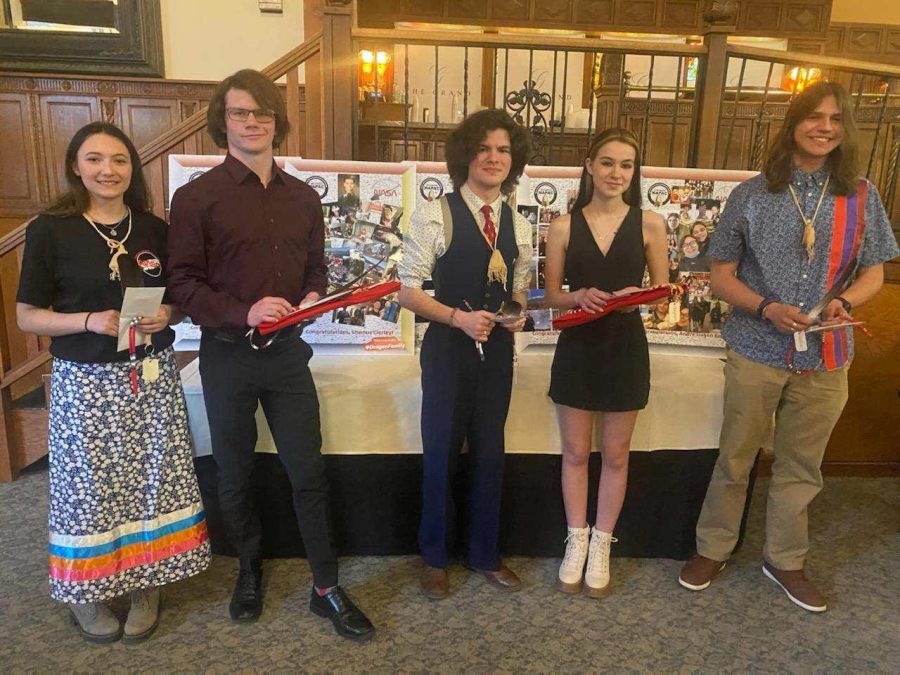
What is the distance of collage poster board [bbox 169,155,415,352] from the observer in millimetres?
2688

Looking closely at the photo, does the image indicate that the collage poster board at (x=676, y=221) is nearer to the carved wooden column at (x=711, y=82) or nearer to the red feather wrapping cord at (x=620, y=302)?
the carved wooden column at (x=711, y=82)

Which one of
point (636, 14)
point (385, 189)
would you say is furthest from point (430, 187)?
point (636, 14)

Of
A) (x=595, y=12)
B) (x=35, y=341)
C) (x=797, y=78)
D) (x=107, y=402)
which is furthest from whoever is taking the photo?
(x=595, y=12)

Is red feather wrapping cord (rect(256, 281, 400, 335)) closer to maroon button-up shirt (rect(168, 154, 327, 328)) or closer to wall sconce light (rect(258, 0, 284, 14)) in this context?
maroon button-up shirt (rect(168, 154, 327, 328))

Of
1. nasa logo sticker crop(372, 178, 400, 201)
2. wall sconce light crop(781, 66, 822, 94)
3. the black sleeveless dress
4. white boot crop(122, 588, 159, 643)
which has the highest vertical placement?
wall sconce light crop(781, 66, 822, 94)

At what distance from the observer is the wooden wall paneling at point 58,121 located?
19.6 ft

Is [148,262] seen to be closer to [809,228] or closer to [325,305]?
[325,305]

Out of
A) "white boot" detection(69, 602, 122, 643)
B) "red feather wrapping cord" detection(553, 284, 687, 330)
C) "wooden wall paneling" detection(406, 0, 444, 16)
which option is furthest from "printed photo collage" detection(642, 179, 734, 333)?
"wooden wall paneling" detection(406, 0, 444, 16)

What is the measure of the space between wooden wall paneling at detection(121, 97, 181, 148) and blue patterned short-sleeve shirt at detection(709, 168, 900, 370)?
18.4 feet

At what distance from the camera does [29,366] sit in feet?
10.4

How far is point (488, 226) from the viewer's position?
2.03 meters

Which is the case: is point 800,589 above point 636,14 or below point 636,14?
below

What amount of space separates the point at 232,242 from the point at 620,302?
114 cm

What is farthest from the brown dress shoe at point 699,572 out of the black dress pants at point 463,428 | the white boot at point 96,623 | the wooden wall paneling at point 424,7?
the wooden wall paneling at point 424,7
